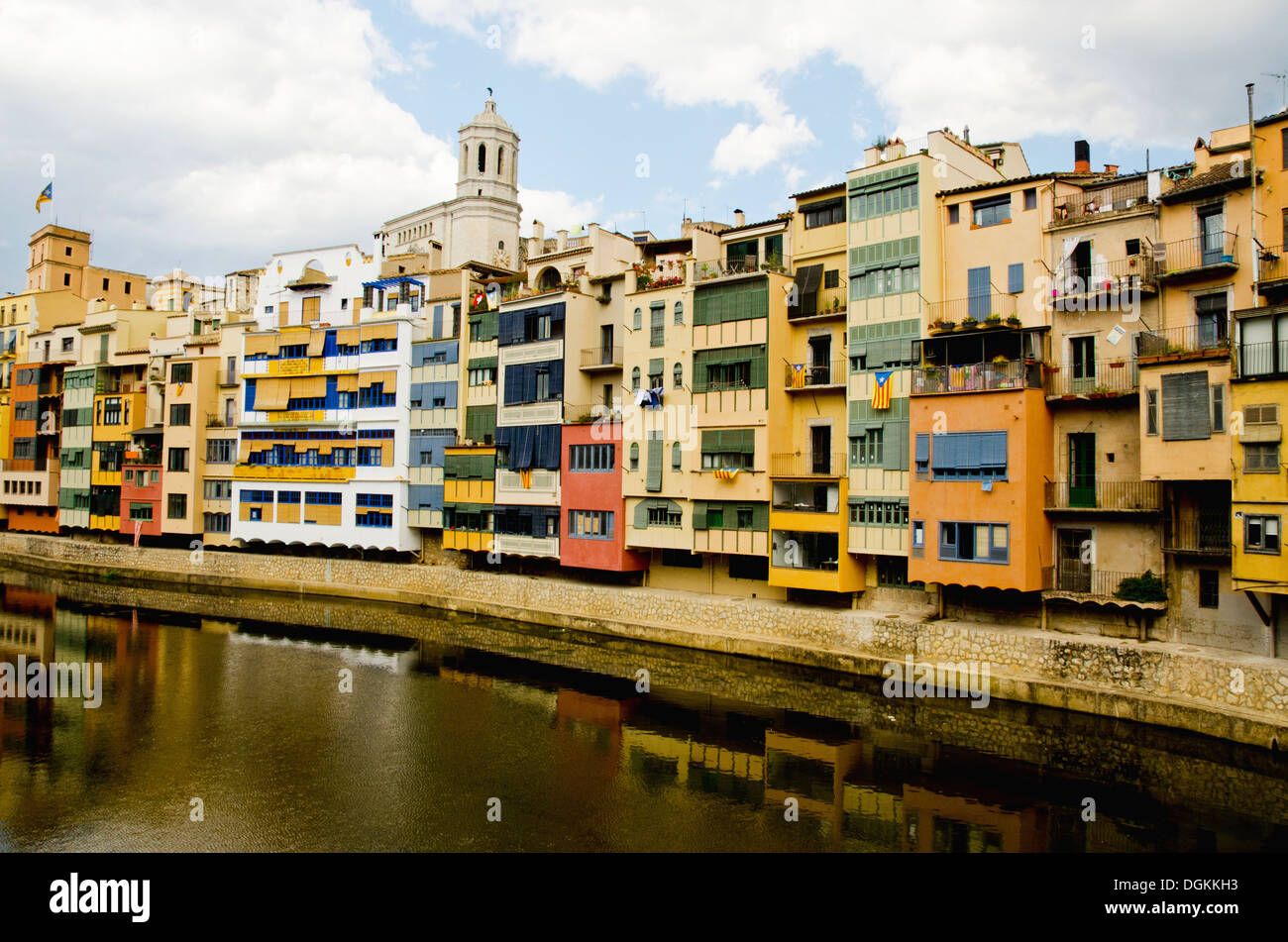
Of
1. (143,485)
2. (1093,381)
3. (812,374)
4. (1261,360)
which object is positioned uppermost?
(812,374)

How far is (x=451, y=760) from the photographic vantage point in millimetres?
22734

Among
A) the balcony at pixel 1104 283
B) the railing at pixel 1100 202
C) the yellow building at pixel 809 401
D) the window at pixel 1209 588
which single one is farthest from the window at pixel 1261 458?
the yellow building at pixel 809 401

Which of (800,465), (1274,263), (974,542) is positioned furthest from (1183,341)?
(800,465)

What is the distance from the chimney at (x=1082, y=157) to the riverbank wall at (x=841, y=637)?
57.6 feet

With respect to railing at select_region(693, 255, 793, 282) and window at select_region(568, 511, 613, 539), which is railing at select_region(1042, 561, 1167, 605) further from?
window at select_region(568, 511, 613, 539)

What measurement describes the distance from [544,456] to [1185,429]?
27.2m

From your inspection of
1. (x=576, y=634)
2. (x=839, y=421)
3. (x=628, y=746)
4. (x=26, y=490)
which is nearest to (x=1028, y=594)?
(x=839, y=421)

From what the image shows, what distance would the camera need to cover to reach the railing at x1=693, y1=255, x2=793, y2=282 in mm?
35866

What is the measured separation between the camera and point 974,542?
94.0ft

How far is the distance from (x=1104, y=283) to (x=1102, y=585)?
988 centimetres

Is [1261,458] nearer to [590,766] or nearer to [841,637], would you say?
[841,637]

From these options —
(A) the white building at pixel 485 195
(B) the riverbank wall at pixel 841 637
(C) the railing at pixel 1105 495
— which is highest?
(A) the white building at pixel 485 195

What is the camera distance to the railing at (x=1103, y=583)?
86.2ft

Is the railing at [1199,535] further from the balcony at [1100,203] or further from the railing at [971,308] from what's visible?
the balcony at [1100,203]
